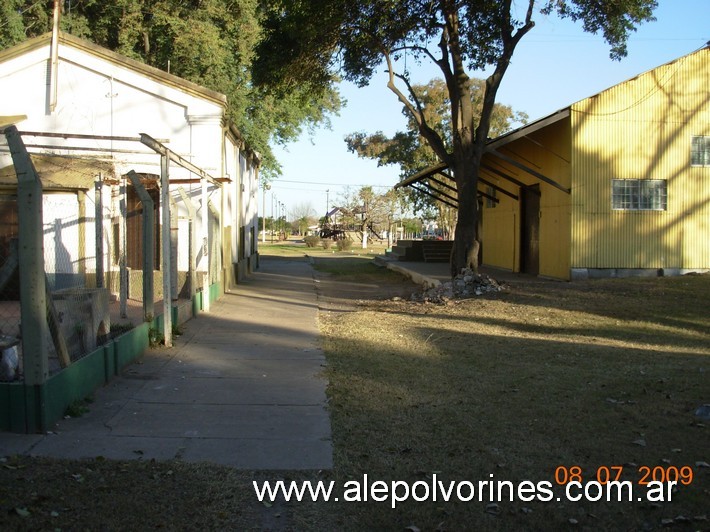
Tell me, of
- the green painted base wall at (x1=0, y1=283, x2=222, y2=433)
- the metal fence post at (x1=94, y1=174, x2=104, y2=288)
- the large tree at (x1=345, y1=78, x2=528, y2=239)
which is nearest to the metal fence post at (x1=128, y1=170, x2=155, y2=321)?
the green painted base wall at (x1=0, y1=283, x2=222, y2=433)

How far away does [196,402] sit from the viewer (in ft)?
22.1

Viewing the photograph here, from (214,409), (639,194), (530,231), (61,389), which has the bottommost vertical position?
(214,409)

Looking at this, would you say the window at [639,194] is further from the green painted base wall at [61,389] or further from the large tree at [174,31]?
the green painted base wall at [61,389]

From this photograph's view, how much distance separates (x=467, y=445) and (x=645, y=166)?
1473cm

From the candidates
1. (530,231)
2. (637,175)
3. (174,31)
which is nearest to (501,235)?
(530,231)

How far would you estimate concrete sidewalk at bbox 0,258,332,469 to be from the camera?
16.9 feet

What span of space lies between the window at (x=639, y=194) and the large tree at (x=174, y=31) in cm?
907

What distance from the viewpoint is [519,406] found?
21.2 ft

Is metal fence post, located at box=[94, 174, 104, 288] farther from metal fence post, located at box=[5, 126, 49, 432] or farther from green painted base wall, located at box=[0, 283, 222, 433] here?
metal fence post, located at box=[5, 126, 49, 432]

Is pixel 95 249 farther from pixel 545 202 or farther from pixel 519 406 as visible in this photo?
pixel 545 202

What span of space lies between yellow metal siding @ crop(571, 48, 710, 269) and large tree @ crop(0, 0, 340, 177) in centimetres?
819

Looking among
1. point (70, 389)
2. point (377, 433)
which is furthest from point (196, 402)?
point (377, 433)

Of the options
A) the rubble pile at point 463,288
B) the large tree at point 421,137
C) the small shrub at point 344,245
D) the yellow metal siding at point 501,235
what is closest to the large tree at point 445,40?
the rubble pile at point 463,288

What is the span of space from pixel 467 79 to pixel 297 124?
16.0 metres
